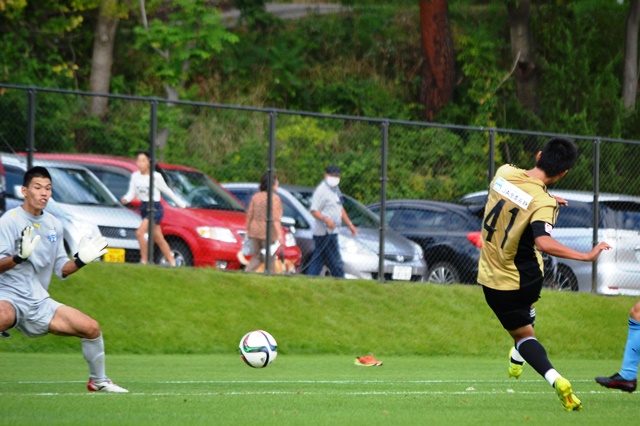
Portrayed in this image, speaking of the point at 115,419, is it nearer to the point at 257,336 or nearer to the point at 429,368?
the point at 257,336

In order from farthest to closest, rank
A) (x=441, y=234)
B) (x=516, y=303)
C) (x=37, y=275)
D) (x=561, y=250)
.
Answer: (x=441, y=234)
(x=37, y=275)
(x=516, y=303)
(x=561, y=250)

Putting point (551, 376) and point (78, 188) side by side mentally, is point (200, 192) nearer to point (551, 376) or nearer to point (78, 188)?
point (78, 188)

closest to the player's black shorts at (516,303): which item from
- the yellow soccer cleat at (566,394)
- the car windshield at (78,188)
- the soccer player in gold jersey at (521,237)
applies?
the soccer player in gold jersey at (521,237)

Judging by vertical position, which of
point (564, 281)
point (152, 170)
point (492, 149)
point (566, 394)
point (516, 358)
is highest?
point (492, 149)

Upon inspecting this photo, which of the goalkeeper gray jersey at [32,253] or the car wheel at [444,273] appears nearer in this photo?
the goalkeeper gray jersey at [32,253]

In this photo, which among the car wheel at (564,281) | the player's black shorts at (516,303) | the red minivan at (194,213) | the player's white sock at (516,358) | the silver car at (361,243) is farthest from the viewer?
the car wheel at (564,281)

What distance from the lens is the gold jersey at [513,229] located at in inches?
368

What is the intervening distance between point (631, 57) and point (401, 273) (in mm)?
14880

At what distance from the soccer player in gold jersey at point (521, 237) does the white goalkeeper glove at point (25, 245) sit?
3.64 m

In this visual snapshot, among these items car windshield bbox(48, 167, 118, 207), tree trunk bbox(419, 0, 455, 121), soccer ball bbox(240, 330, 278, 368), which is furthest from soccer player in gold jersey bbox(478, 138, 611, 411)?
tree trunk bbox(419, 0, 455, 121)

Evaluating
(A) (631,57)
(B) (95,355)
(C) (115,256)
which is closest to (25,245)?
(B) (95,355)

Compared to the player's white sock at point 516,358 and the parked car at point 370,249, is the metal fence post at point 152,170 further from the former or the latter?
the player's white sock at point 516,358

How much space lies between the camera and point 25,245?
31.1 ft

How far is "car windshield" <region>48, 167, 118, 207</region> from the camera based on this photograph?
1736cm
